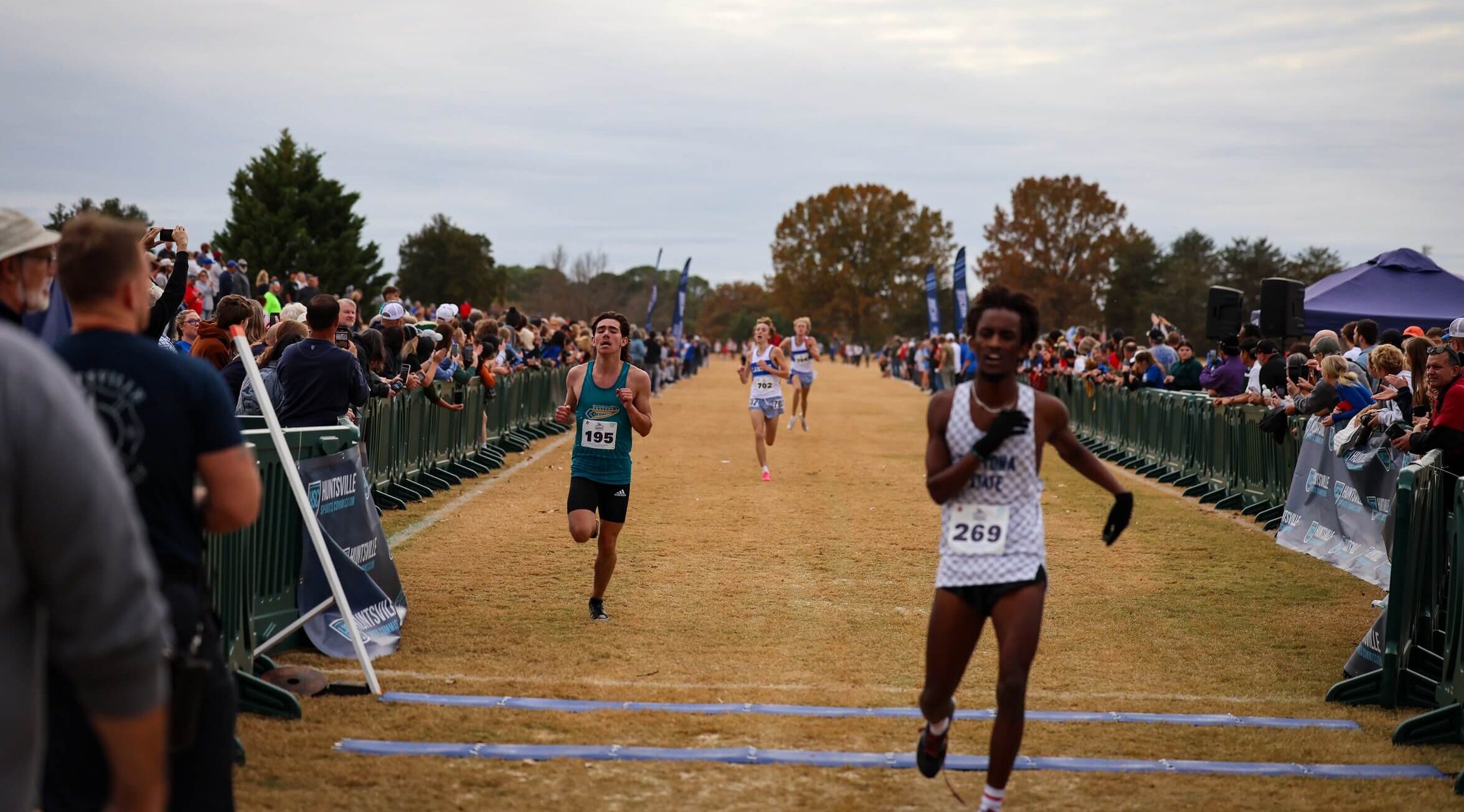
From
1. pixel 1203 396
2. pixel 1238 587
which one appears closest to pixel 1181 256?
pixel 1203 396

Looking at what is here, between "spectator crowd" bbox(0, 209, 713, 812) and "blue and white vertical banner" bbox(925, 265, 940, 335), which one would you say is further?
"blue and white vertical banner" bbox(925, 265, 940, 335)

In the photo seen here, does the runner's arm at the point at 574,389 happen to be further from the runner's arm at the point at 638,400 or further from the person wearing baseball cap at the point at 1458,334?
the person wearing baseball cap at the point at 1458,334

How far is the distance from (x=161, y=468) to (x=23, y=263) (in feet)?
2.31

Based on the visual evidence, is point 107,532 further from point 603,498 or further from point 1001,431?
point 603,498

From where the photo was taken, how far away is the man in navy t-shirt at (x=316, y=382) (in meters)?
9.55

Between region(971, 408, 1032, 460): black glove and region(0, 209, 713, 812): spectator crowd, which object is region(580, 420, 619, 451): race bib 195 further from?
region(971, 408, 1032, 460): black glove

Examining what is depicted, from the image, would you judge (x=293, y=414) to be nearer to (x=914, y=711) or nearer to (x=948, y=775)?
(x=914, y=711)

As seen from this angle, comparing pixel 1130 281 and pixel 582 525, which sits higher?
pixel 1130 281

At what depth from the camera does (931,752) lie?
17.1ft

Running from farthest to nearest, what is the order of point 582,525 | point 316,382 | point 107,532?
point 316,382
point 582,525
point 107,532

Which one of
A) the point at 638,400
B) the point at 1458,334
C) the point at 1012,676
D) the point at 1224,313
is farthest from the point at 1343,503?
the point at 1224,313

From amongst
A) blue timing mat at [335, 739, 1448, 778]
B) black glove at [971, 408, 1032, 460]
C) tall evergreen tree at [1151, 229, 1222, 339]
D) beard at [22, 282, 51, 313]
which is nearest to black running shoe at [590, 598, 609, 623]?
blue timing mat at [335, 739, 1448, 778]

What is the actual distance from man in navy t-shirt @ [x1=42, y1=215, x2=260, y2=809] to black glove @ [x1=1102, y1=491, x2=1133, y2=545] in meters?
3.08

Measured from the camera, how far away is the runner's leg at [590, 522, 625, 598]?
868cm
